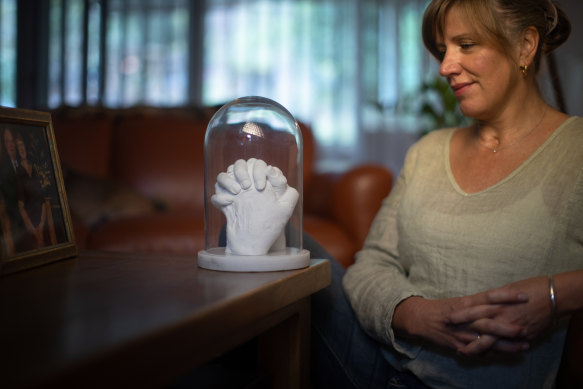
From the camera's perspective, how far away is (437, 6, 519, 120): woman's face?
38.8 inches

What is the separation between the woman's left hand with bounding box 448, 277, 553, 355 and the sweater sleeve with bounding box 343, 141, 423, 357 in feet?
0.42

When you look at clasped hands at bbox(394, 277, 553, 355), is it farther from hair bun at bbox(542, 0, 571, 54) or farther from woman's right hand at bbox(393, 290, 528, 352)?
hair bun at bbox(542, 0, 571, 54)

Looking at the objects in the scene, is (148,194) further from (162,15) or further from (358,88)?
(162,15)

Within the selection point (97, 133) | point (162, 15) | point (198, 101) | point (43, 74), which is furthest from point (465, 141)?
point (43, 74)

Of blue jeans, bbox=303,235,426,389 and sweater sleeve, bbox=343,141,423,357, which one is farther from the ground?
sweater sleeve, bbox=343,141,423,357

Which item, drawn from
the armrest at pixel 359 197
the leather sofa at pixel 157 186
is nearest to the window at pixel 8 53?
the leather sofa at pixel 157 186

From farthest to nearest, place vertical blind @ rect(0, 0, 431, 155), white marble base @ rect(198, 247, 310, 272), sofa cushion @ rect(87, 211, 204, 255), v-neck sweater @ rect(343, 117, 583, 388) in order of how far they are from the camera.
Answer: vertical blind @ rect(0, 0, 431, 155), sofa cushion @ rect(87, 211, 204, 255), v-neck sweater @ rect(343, 117, 583, 388), white marble base @ rect(198, 247, 310, 272)

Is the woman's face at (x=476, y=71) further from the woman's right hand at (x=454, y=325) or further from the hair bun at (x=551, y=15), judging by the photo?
the woman's right hand at (x=454, y=325)

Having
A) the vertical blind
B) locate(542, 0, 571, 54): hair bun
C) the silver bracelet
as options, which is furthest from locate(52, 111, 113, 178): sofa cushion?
the silver bracelet

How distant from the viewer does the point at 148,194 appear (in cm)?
221

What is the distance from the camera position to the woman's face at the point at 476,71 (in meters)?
0.99

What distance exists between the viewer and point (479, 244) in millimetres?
907

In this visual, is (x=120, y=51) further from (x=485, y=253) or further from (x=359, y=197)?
(x=485, y=253)

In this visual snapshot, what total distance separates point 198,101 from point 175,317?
382cm
